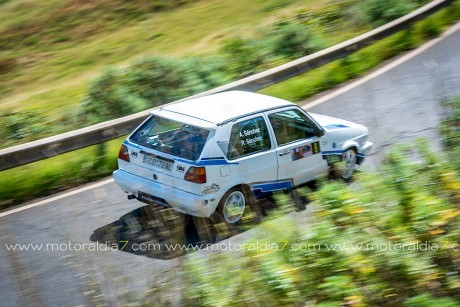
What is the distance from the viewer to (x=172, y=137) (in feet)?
32.5

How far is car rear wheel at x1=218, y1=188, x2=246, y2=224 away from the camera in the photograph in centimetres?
949

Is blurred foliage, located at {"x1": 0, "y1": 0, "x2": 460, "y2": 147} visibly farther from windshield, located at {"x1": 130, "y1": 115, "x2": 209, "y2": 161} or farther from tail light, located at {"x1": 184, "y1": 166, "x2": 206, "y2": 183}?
tail light, located at {"x1": 184, "y1": 166, "x2": 206, "y2": 183}

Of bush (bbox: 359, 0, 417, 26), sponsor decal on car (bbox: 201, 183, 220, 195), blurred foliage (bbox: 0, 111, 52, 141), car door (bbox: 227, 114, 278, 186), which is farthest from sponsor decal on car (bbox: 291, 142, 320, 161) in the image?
bush (bbox: 359, 0, 417, 26)

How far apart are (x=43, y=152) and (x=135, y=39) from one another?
1056cm

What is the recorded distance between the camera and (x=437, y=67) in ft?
52.3

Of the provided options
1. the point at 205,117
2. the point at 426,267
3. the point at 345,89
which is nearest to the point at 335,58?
the point at 345,89

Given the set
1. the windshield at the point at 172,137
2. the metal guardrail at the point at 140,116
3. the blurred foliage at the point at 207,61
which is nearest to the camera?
the windshield at the point at 172,137

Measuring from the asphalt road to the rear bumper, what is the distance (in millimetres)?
299

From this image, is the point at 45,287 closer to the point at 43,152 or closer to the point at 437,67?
the point at 43,152

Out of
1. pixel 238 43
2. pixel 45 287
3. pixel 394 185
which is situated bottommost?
pixel 45 287

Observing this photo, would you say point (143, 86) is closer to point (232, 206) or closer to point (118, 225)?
point (118, 225)

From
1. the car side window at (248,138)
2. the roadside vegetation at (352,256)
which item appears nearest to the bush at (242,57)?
the car side window at (248,138)

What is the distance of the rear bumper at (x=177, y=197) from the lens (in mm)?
9359

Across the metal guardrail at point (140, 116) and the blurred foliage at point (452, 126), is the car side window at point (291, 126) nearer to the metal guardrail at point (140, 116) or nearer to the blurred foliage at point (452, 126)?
the blurred foliage at point (452, 126)
